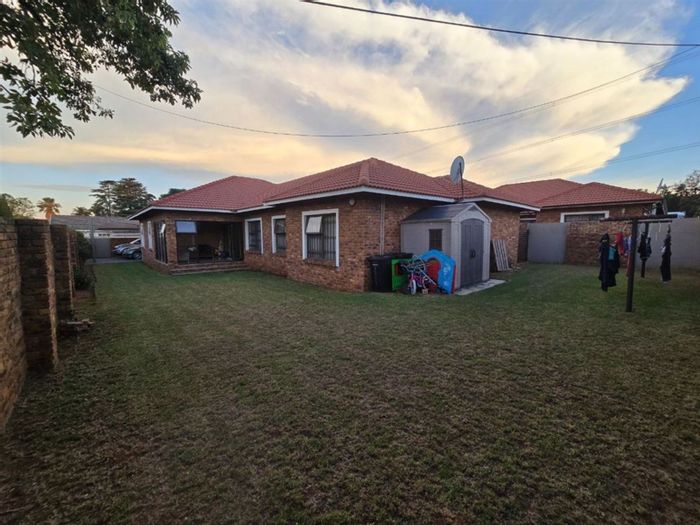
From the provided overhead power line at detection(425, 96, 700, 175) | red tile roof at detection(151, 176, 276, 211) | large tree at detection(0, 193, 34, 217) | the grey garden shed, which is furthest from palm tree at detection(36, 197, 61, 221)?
the grey garden shed

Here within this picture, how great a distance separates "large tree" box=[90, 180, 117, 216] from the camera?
162 feet

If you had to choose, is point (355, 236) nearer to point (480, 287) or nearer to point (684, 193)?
point (480, 287)

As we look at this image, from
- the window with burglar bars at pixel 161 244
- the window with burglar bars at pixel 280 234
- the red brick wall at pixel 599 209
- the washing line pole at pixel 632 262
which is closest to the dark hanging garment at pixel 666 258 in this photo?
the washing line pole at pixel 632 262

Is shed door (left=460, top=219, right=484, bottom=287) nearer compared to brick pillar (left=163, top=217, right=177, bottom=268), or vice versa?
shed door (left=460, top=219, right=484, bottom=287)

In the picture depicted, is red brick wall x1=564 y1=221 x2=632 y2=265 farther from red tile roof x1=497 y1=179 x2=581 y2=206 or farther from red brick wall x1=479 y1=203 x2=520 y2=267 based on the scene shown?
red tile roof x1=497 y1=179 x2=581 y2=206

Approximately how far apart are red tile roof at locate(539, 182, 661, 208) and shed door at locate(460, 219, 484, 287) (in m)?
9.56

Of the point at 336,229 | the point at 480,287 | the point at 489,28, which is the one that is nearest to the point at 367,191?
the point at 336,229

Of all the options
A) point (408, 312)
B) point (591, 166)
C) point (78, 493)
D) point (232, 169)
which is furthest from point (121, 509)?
point (591, 166)

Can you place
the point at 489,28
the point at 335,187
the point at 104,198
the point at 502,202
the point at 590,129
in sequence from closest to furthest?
the point at 489,28
the point at 335,187
the point at 502,202
the point at 590,129
the point at 104,198

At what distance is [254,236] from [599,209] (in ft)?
55.0

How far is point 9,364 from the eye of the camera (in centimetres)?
274

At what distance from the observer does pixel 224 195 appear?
15438 millimetres

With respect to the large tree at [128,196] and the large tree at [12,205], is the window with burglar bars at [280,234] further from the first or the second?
the large tree at [128,196]

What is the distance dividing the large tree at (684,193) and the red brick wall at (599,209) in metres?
12.4
